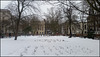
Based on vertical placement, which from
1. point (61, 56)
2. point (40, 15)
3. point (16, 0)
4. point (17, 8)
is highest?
point (16, 0)

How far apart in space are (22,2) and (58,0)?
11919mm

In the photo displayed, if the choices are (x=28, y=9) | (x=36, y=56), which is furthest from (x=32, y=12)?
(x=36, y=56)

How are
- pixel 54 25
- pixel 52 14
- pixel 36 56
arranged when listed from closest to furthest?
pixel 36 56
pixel 54 25
pixel 52 14

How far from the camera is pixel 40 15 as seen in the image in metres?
20.2

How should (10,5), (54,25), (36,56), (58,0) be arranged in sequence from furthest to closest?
(54,25)
(10,5)
(58,0)
(36,56)

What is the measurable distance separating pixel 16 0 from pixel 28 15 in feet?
12.6

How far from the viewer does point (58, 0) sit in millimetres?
10094

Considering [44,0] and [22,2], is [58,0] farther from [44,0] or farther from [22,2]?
[22,2]

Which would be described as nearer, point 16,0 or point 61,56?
point 61,56

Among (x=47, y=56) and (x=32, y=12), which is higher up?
(x=32, y=12)

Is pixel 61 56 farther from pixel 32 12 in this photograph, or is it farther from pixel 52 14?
pixel 52 14

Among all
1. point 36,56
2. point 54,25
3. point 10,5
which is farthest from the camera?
point 54,25

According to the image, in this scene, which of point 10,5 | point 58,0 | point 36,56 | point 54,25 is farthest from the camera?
point 54,25

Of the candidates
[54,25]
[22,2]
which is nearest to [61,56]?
[22,2]
